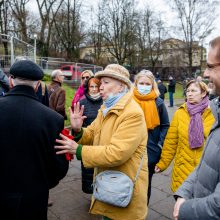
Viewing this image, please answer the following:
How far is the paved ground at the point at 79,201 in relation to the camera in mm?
3854

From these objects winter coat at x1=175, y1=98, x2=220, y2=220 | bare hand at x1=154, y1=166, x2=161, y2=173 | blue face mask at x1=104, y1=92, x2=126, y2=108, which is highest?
blue face mask at x1=104, y1=92, x2=126, y2=108

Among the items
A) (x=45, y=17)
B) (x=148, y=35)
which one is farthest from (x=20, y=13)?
(x=148, y=35)

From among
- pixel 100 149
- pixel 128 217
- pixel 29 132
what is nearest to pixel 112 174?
pixel 100 149

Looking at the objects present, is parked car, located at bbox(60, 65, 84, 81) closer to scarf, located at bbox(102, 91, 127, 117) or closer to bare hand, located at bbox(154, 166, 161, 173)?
bare hand, located at bbox(154, 166, 161, 173)

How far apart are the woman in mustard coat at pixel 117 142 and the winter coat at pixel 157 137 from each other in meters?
1.12

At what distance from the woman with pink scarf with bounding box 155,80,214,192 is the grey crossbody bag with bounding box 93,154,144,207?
1.09 m

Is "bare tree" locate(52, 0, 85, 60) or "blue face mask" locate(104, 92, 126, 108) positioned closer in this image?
"blue face mask" locate(104, 92, 126, 108)

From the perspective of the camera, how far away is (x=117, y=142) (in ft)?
7.30

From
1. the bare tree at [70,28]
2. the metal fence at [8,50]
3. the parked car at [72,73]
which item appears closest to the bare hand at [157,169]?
the metal fence at [8,50]

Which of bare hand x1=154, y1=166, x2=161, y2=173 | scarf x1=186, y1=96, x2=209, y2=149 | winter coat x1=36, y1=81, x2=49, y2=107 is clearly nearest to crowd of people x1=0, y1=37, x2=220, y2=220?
scarf x1=186, y1=96, x2=209, y2=149

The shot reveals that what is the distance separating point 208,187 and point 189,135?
1.52m

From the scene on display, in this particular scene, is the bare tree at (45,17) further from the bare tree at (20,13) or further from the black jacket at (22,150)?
the black jacket at (22,150)

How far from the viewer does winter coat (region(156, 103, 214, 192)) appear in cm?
315

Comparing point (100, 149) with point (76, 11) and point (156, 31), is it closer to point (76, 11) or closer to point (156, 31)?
point (76, 11)
